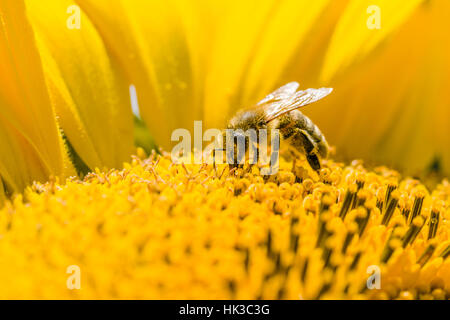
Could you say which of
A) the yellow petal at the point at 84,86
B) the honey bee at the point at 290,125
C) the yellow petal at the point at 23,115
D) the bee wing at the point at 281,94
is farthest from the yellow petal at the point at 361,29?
the yellow petal at the point at 23,115

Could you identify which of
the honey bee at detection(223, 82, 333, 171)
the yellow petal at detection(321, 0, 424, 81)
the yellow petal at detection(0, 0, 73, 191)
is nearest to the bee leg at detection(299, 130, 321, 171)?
the honey bee at detection(223, 82, 333, 171)

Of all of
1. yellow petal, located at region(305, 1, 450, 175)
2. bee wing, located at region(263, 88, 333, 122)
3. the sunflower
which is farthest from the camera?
yellow petal, located at region(305, 1, 450, 175)

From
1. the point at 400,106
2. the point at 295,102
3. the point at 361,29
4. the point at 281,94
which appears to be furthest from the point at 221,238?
the point at 400,106

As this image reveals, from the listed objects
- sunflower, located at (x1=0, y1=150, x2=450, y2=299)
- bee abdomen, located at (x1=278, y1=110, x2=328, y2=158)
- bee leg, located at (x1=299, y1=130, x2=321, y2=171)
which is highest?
bee abdomen, located at (x1=278, y1=110, x2=328, y2=158)

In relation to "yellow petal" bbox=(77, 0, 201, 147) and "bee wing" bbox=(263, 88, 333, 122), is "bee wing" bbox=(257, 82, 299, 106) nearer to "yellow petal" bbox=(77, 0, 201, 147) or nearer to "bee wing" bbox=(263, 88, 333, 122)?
"bee wing" bbox=(263, 88, 333, 122)

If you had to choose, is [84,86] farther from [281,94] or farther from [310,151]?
[310,151]
